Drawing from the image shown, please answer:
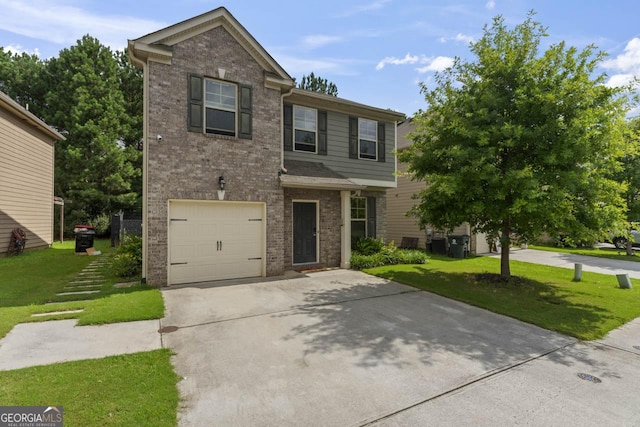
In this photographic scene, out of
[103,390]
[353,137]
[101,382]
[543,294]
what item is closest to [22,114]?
[353,137]

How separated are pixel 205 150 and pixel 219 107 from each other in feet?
4.29

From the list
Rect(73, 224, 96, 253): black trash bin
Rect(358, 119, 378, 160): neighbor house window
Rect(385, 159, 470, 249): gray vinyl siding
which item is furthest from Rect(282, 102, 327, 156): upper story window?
Rect(73, 224, 96, 253): black trash bin

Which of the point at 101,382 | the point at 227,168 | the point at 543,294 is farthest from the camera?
the point at 227,168

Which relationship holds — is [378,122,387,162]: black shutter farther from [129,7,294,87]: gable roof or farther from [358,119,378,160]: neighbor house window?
[129,7,294,87]: gable roof

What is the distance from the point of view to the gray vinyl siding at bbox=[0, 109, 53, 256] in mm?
11516

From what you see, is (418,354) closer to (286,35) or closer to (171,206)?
(171,206)

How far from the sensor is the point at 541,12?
7.60m

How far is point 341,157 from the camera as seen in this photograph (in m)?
11.7

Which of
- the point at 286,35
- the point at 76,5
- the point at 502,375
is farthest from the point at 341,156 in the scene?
the point at 502,375

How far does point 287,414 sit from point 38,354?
3481 mm

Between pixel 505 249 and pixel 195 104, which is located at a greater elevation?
pixel 195 104

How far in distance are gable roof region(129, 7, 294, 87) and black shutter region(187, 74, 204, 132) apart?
720 millimetres

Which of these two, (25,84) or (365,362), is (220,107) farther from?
(25,84)

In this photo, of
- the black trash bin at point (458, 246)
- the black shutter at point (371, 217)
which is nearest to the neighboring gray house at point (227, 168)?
the black shutter at point (371, 217)
